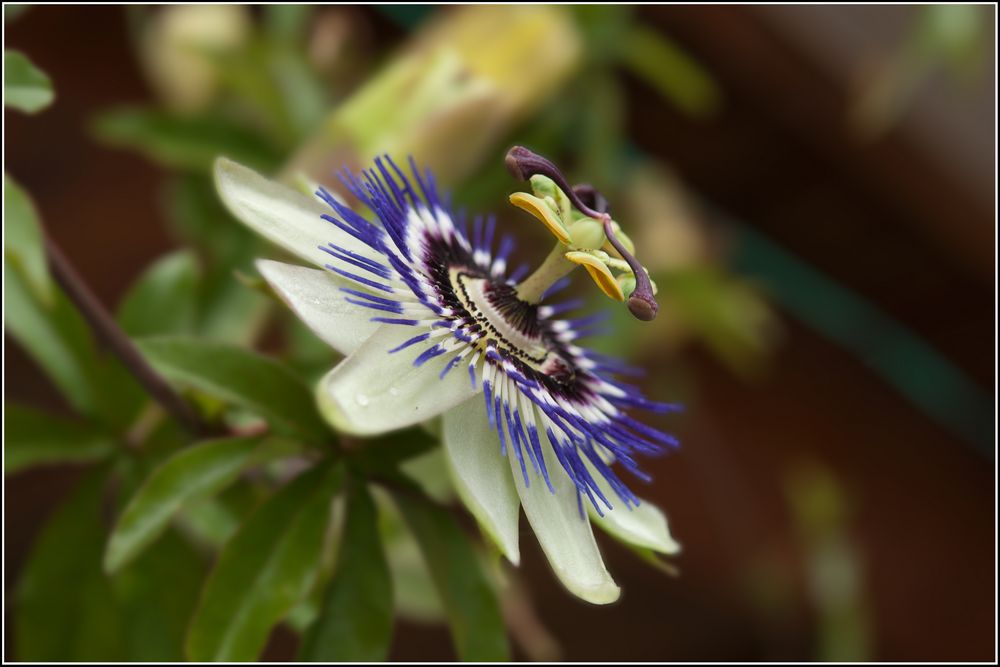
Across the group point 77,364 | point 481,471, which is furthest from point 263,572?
point 77,364

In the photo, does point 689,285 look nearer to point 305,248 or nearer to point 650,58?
point 650,58

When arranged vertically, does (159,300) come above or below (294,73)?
below

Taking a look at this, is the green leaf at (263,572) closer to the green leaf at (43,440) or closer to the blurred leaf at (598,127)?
the green leaf at (43,440)

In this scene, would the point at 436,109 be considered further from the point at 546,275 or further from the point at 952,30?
the point at 952,30

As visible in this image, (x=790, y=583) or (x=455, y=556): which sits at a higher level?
(x=455, y=556)

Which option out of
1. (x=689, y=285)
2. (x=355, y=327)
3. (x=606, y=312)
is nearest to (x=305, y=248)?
(x=355, y=327)

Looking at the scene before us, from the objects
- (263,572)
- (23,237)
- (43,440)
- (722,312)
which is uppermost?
(722,312)

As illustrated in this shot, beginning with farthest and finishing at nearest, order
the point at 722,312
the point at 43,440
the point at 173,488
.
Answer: the point at 722,312 < the point at 43,440 < the point at 173,488
